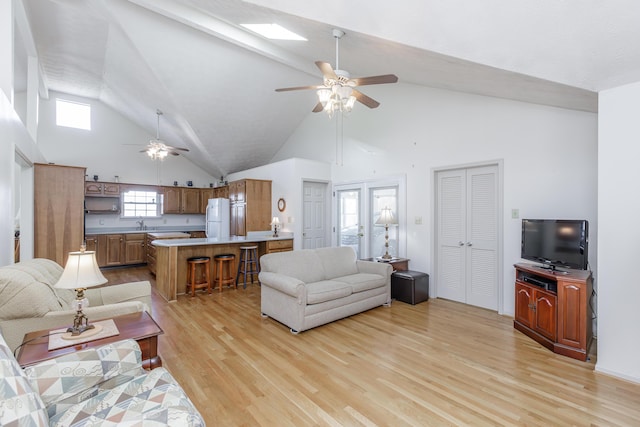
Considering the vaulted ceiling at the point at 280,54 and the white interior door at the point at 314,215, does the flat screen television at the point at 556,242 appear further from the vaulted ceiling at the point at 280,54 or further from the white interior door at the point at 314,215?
the white interior door at the point at 314,215

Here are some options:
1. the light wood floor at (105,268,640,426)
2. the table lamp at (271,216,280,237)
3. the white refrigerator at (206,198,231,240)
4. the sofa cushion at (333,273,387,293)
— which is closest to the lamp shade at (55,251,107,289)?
the light wood floor at (105,268,640,426)

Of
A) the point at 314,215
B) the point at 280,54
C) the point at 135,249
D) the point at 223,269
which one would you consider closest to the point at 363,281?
the point at 223,269

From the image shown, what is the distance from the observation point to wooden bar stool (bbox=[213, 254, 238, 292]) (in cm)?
530

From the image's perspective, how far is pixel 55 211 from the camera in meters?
5.25

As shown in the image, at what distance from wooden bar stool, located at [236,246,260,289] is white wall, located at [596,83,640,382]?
16.3 ft

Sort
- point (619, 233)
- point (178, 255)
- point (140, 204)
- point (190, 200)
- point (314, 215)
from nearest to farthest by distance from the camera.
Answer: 1. point (619, 233)
2. point (178, 255)
3. point (314, 215)
4. point (140, 204)
5. point (190, 200)

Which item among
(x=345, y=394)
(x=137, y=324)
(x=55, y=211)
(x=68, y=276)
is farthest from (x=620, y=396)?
(x=55, y=211)

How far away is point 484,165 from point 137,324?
15.0 ft

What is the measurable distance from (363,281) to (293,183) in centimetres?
315

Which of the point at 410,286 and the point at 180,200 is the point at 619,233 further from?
the point at 180,200

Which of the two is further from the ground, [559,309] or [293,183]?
[293,183]

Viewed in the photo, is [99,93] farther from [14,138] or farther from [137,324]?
[137,324]

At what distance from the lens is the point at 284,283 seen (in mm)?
3492

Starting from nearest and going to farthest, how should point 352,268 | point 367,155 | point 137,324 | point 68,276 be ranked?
point 68,276 < point 137,324 < point 352,268 < point 367,155
